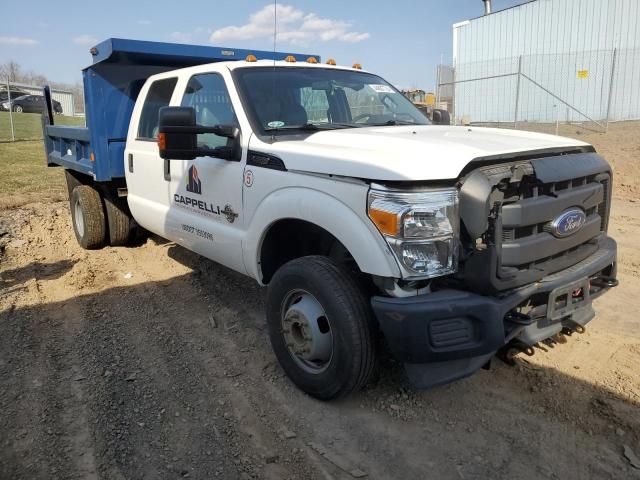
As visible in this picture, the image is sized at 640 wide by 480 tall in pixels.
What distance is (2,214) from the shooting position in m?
8.24

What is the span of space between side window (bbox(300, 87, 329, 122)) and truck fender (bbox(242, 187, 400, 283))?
0.88m

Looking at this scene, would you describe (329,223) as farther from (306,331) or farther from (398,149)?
(306,331)

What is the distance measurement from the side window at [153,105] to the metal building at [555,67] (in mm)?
11836

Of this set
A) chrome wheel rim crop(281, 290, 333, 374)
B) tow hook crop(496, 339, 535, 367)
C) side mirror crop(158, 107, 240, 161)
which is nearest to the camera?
chrome wheel rim crop(281, 290, 333, 374)

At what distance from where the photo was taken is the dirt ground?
2795mm

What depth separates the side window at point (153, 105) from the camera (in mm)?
4914

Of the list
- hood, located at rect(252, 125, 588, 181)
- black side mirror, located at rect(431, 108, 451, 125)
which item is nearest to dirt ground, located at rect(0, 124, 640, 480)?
hood, located at rect(252, 125, 588, 181)

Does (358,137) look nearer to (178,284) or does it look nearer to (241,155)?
(241,155)

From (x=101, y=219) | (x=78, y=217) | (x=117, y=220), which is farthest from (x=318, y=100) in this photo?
(x=78, y=217)

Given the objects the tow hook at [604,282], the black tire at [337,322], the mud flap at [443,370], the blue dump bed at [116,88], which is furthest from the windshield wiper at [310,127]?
the blue dump bed at [116,88]

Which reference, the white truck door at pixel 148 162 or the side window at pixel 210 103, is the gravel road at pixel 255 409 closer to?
the white truck door at pixel 148 162

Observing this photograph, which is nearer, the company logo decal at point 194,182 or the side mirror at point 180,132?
the side mirror at point 180,132

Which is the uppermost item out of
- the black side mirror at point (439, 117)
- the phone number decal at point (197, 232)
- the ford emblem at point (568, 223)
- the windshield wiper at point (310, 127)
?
the black side mirror at point (439, 117)

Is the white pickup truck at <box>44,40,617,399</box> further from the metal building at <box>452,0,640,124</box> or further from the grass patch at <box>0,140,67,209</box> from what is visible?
the metal building at <box>452,0,640,124</box>
